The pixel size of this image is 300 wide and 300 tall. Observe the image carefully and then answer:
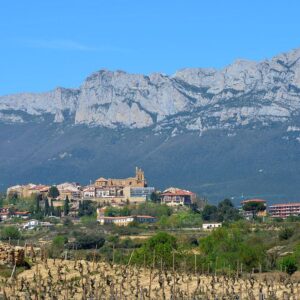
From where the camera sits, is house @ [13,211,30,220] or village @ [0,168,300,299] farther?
house @ [13,211,30,220]

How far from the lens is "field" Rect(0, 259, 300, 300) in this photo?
40.3 meters

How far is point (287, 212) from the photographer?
637 ft

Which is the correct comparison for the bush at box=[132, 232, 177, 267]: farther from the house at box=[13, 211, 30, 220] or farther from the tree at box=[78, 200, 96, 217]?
the tree at box=[78, 200, 96, 217]

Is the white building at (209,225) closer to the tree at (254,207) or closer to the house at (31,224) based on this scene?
the house at (31,224)

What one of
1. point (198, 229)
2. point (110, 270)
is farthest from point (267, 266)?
point (198, 229)

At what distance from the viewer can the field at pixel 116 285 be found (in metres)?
40.3

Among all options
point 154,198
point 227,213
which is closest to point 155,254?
point 227,213

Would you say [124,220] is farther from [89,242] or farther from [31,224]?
[89,242]

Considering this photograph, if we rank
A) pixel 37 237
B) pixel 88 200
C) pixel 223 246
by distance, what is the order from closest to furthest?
pixel 223 246 < pixel 37 237 < pixel 88 200

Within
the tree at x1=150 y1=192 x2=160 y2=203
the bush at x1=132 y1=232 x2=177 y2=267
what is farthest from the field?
the tree at x1=150 y1=192 x2=160 y2=203

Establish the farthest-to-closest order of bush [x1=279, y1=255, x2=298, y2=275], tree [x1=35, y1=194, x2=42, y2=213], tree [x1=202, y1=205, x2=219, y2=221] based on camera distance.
Answer: 1. tree [x1=35, y1=194, x2=42, y2=213]
2. tree [x1=202, y1=205, x2=219, y2=221]
3. bush [x1=279, y1=255, x2=298, y2=275]

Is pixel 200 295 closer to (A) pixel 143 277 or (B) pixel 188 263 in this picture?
(A) pixel 143 277

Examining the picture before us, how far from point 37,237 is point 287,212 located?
274 feet

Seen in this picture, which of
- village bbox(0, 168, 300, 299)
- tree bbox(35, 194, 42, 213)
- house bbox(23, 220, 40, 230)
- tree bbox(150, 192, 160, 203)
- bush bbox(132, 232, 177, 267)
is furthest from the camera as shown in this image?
tree bbox(150, 192, 160, 203)
